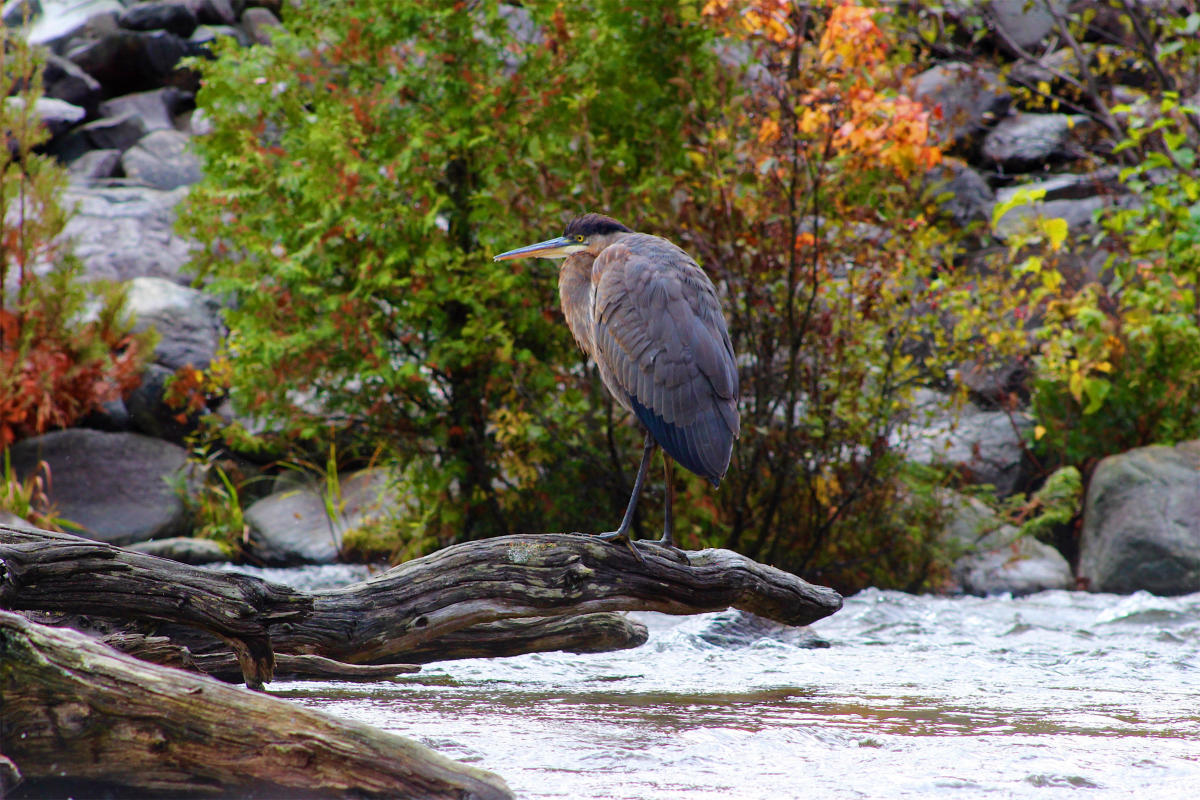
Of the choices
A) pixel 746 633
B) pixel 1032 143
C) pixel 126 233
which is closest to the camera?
pixel 746 633

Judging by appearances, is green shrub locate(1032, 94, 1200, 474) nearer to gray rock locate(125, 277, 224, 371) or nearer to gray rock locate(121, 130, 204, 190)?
gray rock locate(125, 277, 224, 371)

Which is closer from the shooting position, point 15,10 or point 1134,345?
point 1134,345

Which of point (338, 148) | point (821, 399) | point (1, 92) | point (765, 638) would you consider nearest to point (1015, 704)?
point (765, 638)

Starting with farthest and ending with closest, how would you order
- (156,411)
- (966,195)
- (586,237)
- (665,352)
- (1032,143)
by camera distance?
(1032,143) → (966,195) → (156,411) → (586,237) → (665,352)

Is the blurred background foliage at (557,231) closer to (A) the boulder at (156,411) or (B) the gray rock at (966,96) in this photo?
(A) the boulder at (156,411)

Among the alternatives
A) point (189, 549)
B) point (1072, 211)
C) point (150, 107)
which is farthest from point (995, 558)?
point (150, 107)

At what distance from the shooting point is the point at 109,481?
7.42m

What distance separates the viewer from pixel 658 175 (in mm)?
5449

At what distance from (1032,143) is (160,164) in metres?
8.56

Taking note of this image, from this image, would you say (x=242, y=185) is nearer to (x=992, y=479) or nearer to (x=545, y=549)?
(x=545, y=549)

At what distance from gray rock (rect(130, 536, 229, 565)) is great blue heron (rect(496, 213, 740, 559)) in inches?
158

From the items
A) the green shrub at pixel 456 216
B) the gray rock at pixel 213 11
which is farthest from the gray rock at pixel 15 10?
the green shrub at pixel 456 216

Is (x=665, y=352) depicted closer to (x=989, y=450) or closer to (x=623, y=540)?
(x=623, y=540)

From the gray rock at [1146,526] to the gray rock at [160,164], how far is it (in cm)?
880
